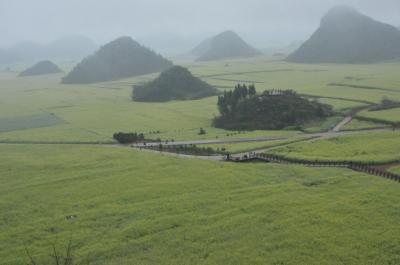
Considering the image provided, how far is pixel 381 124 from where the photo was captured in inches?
2793

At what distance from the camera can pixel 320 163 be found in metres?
50.1

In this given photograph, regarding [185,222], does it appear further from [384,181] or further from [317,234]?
[384,181]

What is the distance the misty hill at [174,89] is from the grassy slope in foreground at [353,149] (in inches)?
2543

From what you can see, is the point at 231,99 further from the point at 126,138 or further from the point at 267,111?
the point at 126,138

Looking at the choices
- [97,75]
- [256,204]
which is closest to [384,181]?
[256,204]

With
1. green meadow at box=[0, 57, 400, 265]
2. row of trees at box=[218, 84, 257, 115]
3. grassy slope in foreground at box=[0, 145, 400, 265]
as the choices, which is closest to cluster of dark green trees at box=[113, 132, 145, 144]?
green meadow at box=[0, 57, 400, 265]

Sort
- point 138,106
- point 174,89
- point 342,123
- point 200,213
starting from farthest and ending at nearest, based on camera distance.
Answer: point 174,89 → point 138,106 → point 342,123 → point 200,213

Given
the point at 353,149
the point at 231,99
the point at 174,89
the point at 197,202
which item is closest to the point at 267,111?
the point at 231,99

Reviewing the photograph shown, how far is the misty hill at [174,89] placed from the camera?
121625 mm

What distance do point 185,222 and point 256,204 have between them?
6.73 m

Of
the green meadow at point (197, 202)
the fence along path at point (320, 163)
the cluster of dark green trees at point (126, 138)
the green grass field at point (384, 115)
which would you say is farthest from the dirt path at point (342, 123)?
the cluster of dark green trees at point (126, 138)

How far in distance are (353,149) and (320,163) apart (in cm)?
750

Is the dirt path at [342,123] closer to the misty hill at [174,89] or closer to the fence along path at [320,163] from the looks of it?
the fence along path at [320,163]

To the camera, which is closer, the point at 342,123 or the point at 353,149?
the point at 353,149
